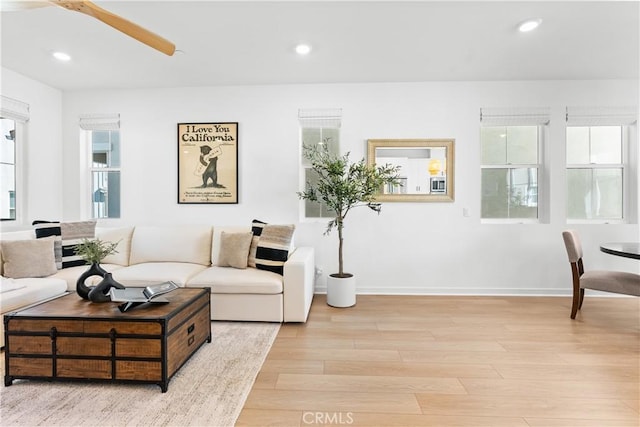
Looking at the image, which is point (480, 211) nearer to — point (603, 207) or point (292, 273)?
point (603, 207)

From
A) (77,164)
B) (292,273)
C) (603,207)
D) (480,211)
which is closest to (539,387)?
(292,273)

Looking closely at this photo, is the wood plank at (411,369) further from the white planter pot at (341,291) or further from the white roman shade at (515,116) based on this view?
the white roman shade at (515,116)

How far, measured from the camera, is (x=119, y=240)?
144 inches

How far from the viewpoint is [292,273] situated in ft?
9.97

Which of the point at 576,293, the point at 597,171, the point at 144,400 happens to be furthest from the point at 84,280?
the point at 597,171

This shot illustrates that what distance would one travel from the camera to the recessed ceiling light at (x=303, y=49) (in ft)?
9.94

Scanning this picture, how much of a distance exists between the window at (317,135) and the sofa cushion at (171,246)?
4.14 feet

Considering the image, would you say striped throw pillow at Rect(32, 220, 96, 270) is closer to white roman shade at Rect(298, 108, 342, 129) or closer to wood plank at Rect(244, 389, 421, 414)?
wood plank at Rect(244, 389, 421, 414)

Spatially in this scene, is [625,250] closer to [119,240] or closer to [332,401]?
[332,401]

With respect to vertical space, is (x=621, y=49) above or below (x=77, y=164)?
above

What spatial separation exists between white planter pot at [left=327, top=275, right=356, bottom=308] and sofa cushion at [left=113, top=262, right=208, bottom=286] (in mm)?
1366

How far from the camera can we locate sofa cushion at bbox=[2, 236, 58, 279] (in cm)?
295

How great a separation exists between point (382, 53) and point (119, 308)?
303cm

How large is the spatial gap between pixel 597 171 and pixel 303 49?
12.3ft
